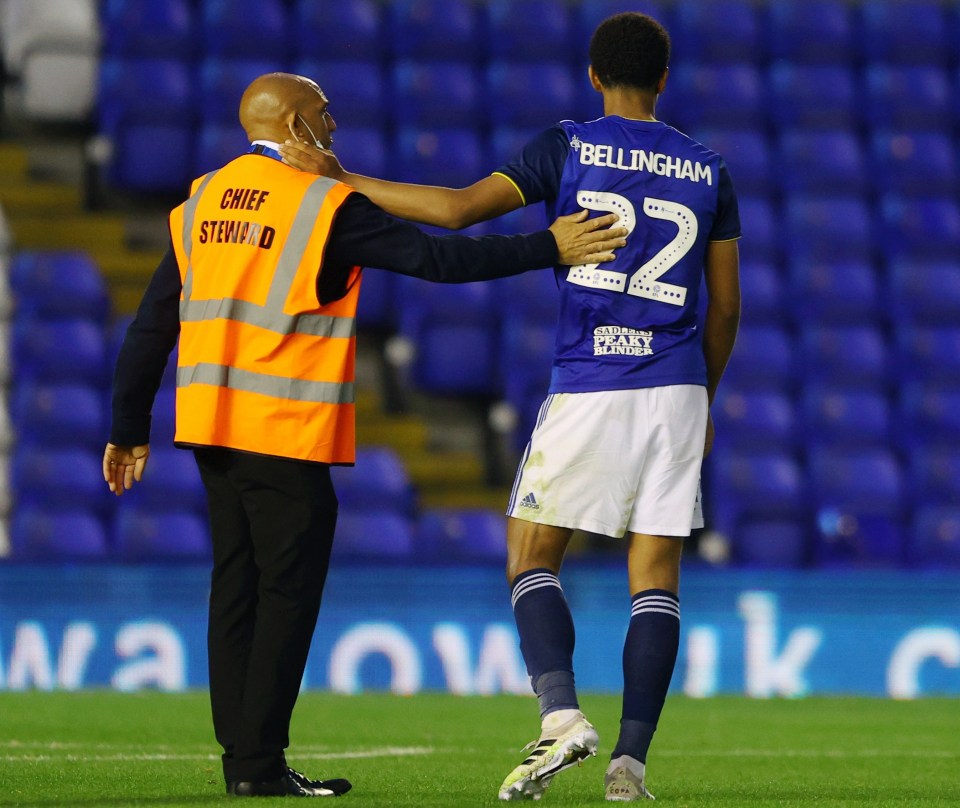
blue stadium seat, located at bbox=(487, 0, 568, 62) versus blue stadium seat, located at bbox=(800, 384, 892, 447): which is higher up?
blue stadium seat, located at bbox=(487, 0, 568, 62)

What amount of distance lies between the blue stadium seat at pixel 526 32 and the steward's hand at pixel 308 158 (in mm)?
8887

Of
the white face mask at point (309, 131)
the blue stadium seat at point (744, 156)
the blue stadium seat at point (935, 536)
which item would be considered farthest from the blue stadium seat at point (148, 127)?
the white face mask at point (309, 131)

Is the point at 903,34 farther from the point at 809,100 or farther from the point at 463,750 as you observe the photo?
the point at 463,750

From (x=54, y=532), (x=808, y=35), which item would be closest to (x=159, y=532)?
(x=54, y=532)

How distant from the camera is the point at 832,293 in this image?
12086 mm

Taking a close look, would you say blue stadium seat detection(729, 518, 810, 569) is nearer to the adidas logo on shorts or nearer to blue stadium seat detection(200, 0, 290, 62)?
blue stadium seat detection(200, 0, 290, 62)

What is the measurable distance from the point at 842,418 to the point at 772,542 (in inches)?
46.6

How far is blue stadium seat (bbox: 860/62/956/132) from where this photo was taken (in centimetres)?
1315

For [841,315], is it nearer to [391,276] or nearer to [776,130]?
[776,130]

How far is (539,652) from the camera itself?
4.03 metres

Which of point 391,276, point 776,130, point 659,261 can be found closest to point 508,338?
point 391,276

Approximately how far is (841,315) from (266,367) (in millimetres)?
8634

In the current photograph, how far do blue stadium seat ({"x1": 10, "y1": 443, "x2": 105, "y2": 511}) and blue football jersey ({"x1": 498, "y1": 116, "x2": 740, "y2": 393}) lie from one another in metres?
6.49

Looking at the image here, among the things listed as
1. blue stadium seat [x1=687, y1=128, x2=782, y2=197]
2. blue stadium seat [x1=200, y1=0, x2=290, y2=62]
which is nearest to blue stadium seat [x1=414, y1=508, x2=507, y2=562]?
blue stadium seat [x1=687, y1=128, x2=782, y2=197]
